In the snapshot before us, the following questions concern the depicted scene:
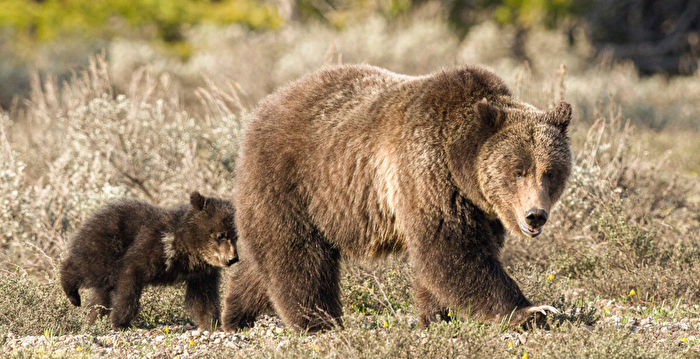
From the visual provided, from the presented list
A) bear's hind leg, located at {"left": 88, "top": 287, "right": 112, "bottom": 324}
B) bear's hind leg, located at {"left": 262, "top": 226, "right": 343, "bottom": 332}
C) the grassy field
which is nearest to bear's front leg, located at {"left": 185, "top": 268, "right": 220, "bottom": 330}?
the grassy field

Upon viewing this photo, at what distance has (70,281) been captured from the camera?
737 centimetres

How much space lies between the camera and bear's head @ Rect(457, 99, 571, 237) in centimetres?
561

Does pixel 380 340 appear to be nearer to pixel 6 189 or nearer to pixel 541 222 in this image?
pixel 541 222

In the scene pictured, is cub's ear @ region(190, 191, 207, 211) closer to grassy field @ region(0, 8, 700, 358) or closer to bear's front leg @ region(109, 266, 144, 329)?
bear's front leg @ region(109, 266, 144, 329)

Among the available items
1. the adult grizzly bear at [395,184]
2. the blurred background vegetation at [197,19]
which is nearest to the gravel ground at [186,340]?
the adult grizzly bear at [395,184]

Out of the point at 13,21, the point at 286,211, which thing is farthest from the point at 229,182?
the point at 13,21

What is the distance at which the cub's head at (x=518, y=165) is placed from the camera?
559 centimetres

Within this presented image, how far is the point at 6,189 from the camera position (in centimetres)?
945

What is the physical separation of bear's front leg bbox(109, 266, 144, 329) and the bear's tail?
480 millimetres

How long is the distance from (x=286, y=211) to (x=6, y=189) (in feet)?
15.0

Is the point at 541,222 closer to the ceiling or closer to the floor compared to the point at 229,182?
closer to the ceiling

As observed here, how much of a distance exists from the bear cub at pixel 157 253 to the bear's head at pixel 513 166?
2.53 metres

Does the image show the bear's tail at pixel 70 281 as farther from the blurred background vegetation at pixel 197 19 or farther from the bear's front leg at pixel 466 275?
the blurred background vegetation at pixel 197 19

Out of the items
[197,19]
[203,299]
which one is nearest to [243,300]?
[203,299]
